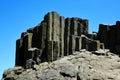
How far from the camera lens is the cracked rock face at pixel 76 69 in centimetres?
8612

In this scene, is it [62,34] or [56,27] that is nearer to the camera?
[56,27]

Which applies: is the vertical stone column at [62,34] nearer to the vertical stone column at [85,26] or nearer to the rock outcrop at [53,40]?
the rock outcrop at [53,40]

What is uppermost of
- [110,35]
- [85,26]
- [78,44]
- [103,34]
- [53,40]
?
[85,26]

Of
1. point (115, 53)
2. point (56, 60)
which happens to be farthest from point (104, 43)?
point (56, 60)

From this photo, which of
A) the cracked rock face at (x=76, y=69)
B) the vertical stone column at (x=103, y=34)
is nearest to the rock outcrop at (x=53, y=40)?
the vertical stone column at (x=103, y=34)

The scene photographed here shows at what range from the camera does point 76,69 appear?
8762cm

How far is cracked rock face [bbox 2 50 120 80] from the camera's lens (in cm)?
8612

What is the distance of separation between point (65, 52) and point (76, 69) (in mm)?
9015

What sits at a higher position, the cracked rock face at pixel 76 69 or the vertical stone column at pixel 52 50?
the vertical stone column at pixel 52 50

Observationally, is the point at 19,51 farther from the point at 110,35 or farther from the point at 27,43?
the point at 110,35

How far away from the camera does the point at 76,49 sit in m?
95.5

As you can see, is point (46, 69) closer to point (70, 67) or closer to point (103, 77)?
point (70, 67)

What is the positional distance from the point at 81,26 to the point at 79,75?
15.3 m

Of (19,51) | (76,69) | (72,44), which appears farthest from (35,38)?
(76,69)
